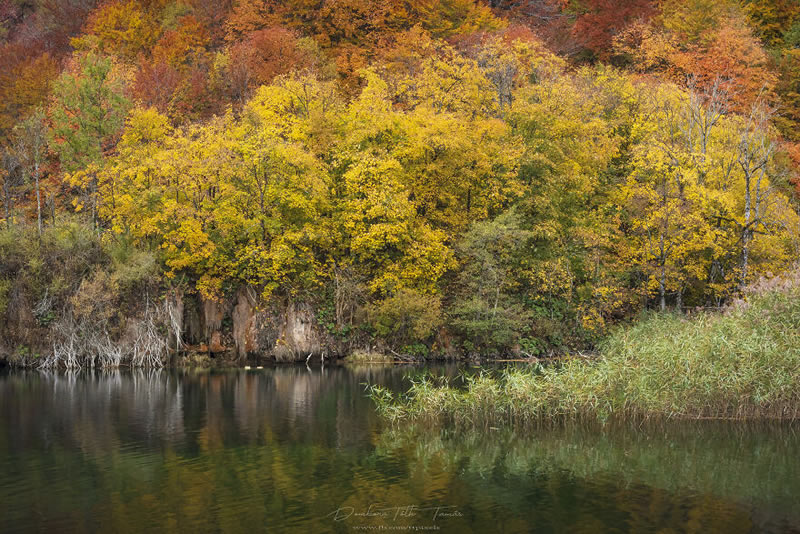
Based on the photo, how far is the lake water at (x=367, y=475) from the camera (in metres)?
14.4

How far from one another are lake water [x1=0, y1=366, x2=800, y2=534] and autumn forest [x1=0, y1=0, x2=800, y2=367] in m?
15.2

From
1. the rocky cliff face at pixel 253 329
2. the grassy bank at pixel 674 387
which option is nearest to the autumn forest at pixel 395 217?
the rocky cliff face at pixel 253 329

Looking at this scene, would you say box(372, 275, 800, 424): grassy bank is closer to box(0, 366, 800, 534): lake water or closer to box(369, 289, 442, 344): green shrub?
box(0, 366, 800, 534): lake water

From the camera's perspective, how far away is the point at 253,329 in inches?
1663

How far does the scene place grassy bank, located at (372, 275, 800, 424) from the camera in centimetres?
2139

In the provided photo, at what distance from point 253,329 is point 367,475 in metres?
25.6

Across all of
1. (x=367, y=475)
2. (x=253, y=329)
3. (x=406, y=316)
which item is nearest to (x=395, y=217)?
(x=406, y=316)

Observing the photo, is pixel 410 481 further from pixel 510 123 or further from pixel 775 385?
pixel 510 123

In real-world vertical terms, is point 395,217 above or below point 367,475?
above

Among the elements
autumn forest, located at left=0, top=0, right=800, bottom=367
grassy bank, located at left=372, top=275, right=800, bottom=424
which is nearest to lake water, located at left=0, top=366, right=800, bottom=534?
grassy bank, located at left=372, top=275, right=800, bottom=424

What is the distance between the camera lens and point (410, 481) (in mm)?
17031

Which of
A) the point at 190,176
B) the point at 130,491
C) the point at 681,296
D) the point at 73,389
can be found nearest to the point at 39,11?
the point at 190,176

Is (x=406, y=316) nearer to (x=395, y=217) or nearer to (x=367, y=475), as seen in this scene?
(x=395, y=217)

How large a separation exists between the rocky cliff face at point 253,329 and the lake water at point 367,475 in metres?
15.0
